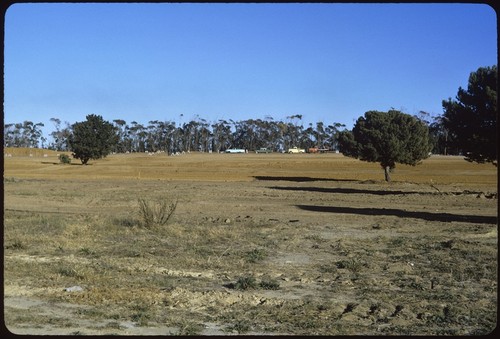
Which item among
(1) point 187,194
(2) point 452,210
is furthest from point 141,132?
(2) point 452,210

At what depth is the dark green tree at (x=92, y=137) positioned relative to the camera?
62938mm

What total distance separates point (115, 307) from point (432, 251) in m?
6.97

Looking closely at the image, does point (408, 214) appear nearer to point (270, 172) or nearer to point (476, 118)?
point (476, 118)

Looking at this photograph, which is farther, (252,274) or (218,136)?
(218,136)

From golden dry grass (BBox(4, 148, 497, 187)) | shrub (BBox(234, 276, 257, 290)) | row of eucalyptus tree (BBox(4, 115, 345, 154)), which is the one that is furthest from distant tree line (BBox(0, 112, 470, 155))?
shrub (BBox(234, 276, 257, 290))

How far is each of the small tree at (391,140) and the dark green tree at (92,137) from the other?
32.6 metres

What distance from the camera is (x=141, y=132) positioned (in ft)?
425

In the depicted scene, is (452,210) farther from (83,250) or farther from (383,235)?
(83,250)

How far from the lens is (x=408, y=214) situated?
19906mm

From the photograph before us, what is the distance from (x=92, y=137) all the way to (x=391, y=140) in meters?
36.6

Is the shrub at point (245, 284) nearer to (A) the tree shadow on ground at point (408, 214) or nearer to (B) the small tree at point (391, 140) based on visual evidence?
(A) the tree shadow on ground at point (408, 214)

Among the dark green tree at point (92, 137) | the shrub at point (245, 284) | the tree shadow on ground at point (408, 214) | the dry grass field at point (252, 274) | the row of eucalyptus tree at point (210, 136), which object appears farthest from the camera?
the row of eucalyptus tree at point (210, 136)

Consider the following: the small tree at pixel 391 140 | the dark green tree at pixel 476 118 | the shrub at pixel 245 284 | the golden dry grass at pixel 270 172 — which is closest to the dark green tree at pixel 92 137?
the golden dry grass at pixel 270 172

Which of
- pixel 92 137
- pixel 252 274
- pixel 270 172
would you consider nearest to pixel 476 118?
pixel 252 274
